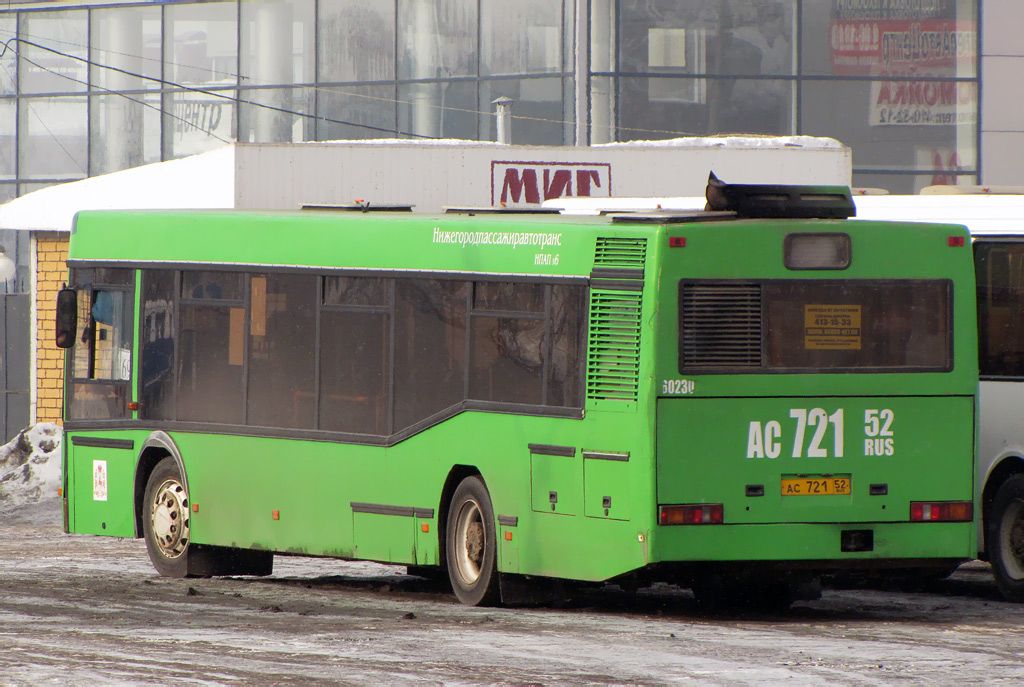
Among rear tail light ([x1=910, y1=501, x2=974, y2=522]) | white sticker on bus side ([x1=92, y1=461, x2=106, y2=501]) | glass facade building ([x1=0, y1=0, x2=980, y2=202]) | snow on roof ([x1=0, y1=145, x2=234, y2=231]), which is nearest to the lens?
rear tail light ([x1=910, y1=501, x2=974, y2=522])

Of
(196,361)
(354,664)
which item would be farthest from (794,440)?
(196,361)

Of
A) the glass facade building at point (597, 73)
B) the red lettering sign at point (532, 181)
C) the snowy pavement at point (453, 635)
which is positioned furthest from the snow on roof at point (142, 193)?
the glass facade building at point (597, 73)

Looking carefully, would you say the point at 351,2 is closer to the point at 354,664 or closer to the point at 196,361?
the point at 196,361

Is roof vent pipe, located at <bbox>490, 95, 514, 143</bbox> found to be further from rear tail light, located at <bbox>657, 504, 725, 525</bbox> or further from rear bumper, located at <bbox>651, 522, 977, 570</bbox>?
rear tail light, located at <bbox>657, 504, 725, 525</bbox>

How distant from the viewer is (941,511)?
1188cm

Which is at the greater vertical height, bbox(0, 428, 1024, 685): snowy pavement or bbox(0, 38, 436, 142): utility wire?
bbox(0, 38, 436, 142): utility wire

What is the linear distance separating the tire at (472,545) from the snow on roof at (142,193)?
947cm

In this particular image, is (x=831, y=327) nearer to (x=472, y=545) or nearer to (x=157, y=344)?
(x=472, y=545)

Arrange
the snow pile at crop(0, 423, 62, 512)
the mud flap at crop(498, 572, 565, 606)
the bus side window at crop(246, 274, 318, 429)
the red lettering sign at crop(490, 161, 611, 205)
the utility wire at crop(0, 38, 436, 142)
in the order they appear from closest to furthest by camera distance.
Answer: the mud flap at crop(498, 572, 565, 606) → the bus side window at crop(246, 274, 318, 429) → the snow pile at crop(0, 423, 62, 512) → the red lettering sign at crop(490, 161, 611, 205) → the utility wire at crop(0, 38, 436, 142)

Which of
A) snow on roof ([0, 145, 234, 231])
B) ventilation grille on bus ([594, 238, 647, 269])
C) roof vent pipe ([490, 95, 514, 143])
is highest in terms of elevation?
roof vent pipe ([490, 95, 514, 143])

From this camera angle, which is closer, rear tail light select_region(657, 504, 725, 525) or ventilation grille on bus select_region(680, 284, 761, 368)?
rear tail light select_region(657, 504, 725, 525)

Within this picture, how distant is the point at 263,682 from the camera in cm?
870

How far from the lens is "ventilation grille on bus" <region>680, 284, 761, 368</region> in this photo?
11.3 metres

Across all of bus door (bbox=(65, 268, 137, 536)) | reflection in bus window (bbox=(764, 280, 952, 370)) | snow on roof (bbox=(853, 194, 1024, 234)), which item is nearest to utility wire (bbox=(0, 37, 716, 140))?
bus door (bbox=(65, 268, 137, 536))
